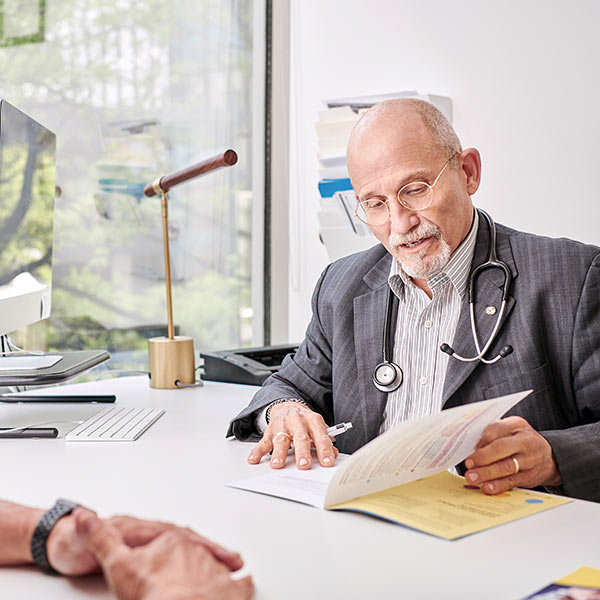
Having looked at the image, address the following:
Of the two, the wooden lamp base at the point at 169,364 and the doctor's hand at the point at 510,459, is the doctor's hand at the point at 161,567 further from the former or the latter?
the wooden lamp base at the point at 169,364

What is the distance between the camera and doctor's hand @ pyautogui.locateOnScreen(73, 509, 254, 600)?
0.64 metres

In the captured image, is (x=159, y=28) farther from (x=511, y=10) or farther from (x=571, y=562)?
(x=571, y=562)

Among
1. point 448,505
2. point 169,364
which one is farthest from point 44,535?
point 169,364

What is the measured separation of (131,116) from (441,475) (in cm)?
212

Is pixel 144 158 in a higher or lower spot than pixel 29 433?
higher

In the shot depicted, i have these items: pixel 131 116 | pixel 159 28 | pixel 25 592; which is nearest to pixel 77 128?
pixel 131 116

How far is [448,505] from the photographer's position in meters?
0.96

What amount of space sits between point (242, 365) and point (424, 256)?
2.65 feet

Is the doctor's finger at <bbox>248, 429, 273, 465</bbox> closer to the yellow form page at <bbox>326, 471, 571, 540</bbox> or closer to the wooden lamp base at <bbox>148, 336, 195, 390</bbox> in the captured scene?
the yellow form page at <bbox>326, 471, 571, 540</bbox>

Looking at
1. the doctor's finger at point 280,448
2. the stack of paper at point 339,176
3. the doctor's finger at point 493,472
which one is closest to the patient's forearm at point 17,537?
the doctor's finger at point 280,448

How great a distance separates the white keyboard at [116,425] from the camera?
1.39 m

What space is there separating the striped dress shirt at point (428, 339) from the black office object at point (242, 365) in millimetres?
634

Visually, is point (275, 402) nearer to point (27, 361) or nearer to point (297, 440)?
point (297, 440)

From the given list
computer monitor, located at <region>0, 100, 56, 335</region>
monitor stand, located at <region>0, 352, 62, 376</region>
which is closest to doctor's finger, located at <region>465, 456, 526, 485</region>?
monitor stand, located at <region>0, 352, 62, 376</region>
